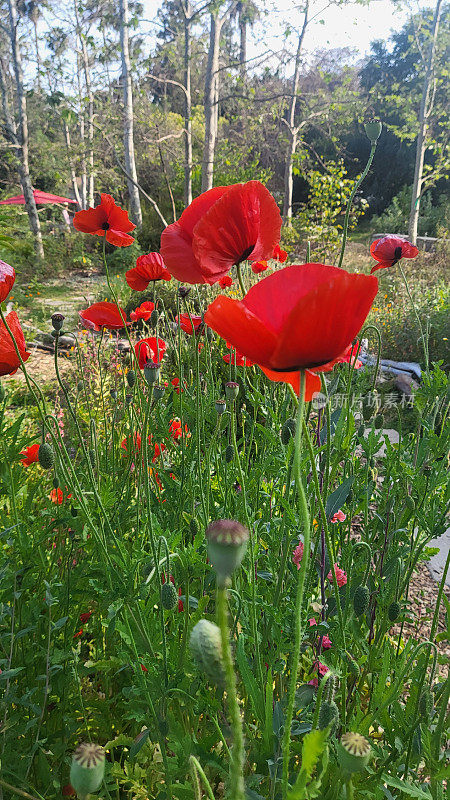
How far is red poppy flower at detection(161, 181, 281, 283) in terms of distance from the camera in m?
0.78

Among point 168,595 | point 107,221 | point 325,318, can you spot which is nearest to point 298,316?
point 325,318

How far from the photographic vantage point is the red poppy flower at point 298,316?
505 millimetres

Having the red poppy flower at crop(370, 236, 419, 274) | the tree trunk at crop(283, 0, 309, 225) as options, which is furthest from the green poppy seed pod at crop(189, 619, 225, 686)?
the tree trunk at crop(283, 0, 309, 225)

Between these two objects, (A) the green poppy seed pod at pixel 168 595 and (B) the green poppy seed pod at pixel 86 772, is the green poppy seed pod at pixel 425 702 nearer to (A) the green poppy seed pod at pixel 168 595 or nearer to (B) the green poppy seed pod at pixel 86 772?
(A) the green poppy seed pod at pixel 168 595

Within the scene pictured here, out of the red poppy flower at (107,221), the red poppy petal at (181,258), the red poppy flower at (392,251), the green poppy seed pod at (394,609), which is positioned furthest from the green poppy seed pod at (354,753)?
the red poppy flower at (107,221)

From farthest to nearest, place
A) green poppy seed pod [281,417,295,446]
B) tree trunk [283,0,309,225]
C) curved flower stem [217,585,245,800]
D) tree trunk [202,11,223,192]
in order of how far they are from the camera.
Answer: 1. tree trunk [283,0,309,225]
2. tree trunk [202,11,223,192]
3. green poppy seed pod [281,417,295,446]
4. curved flower stem [217,585,245,800]

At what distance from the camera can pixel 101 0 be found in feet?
43.9

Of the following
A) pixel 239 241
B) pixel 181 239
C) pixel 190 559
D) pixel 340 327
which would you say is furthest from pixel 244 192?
pixel 190 559

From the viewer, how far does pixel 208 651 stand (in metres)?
0.40

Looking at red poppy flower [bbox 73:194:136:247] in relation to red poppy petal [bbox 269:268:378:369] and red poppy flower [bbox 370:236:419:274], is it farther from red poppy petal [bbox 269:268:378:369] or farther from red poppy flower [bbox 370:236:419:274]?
red poppy petal [bbox 269:268:378:369]

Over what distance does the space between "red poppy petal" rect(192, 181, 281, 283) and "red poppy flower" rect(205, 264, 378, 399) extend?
0.25 meters

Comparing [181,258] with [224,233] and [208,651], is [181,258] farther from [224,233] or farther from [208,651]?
[208,651]

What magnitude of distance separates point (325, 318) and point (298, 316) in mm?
31

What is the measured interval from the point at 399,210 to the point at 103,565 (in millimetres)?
19718
